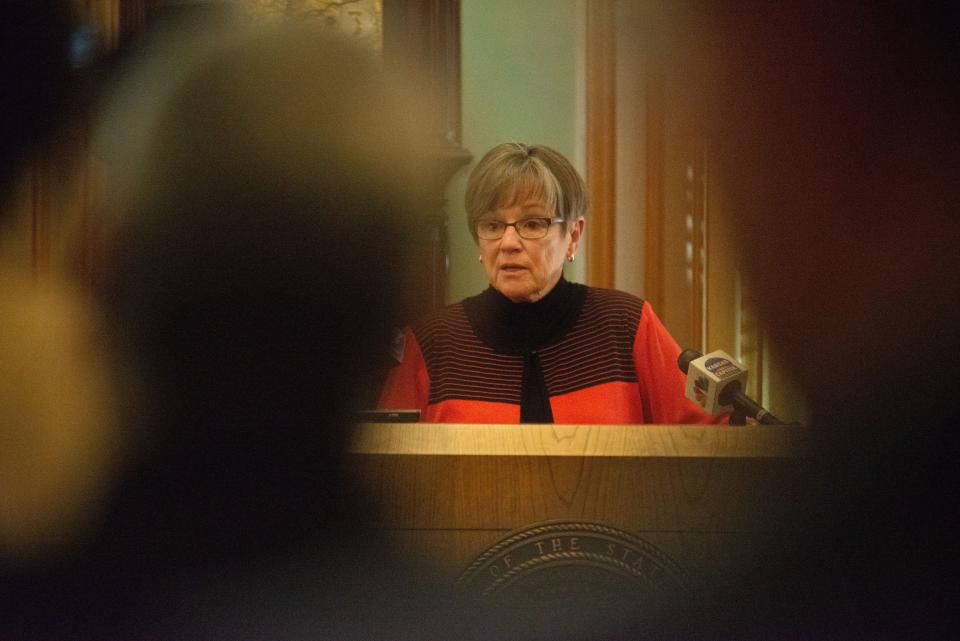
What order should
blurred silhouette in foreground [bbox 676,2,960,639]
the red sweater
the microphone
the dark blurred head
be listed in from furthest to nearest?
the red sweater, the microphone, blurred silhouette in foreground [bbox 676,2,960,639], the dark blurred head

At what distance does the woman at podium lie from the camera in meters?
1.45

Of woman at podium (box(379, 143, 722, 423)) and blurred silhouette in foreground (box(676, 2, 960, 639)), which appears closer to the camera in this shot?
blurred silhouette in foreground (box(676, 2, 960, 639))

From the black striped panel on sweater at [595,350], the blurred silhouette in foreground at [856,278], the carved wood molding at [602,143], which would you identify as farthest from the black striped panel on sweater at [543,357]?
the blurred silhouette in foreground at [856,278]

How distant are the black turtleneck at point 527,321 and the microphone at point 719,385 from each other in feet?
1.57

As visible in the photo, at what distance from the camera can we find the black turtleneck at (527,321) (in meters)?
1.49

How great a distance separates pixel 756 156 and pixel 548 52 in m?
1.23

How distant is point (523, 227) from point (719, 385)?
0.62 m

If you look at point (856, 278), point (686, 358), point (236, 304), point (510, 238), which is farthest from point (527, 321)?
point (236, 304)

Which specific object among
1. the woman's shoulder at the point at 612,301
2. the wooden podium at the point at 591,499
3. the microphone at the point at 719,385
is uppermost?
the woman's shoulder at the point at 612,301

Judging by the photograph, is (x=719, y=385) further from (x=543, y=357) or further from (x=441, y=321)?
(x=441, y=321)

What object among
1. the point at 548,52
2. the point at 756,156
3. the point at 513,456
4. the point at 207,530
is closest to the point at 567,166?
the point at 548,52

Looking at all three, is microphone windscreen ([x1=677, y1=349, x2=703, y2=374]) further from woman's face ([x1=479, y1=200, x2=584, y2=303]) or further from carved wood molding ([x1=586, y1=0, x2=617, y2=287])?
carved wood molding ([x1=586, y1=0, x2=617, y2=287])

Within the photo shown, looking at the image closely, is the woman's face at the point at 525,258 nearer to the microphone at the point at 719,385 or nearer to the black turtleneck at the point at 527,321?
the black turtleneck at the point at 527,321

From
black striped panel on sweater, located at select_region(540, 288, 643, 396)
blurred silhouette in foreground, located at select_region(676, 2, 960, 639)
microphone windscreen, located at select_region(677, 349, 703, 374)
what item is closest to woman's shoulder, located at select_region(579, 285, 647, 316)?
black striped panel on sweater, located at select_region(540, 288, 643, 396)
